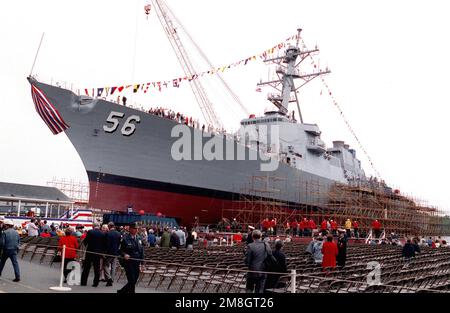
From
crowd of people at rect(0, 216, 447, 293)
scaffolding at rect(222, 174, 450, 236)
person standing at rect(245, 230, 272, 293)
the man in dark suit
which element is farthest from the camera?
scaffolding at rect(222, 174, 450, 236)

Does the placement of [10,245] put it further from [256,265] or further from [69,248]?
[256,265]

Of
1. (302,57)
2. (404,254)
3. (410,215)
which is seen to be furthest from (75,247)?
(410,215)

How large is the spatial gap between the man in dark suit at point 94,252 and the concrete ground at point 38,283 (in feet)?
0.68

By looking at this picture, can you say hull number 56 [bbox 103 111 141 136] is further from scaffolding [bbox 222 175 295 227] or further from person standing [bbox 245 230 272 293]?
person standing [bbox 245 230 272 293]

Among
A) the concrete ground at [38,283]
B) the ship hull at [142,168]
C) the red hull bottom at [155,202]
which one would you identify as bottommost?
the concrete ground at [38,283]

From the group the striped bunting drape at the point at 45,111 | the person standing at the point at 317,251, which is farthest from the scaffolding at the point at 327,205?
the person standing at the point at 317,251

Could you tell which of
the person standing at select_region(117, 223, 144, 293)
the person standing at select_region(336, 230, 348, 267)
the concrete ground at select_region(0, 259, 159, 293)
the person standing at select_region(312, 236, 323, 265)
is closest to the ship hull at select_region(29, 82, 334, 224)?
the concrete ground at select_region(0, 259, 159, 293)

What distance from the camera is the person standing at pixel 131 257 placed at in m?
7.41

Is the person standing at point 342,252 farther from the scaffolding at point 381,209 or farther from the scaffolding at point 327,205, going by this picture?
the scaffolding at point 381,209

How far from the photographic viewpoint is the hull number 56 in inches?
997

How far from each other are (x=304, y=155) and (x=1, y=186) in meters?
23.8

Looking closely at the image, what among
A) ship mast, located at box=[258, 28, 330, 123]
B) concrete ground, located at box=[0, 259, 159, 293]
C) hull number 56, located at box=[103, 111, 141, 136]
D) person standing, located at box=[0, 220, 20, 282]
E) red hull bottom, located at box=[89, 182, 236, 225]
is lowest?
concrete ground, located at box=[0, 259, 159, 293]

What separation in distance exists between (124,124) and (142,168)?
2762mm

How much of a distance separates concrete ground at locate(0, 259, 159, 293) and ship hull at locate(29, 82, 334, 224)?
14.8m
